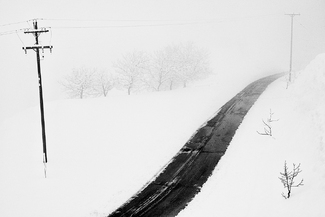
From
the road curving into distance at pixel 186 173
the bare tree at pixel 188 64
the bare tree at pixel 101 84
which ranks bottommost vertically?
the road curving into distance at pixel 186 173

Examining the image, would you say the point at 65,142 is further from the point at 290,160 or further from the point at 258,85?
the point at 258,85

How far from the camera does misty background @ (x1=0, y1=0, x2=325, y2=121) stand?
7925cm

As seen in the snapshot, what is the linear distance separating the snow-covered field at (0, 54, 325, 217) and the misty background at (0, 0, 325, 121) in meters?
22.9

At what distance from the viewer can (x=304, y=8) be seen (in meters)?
118

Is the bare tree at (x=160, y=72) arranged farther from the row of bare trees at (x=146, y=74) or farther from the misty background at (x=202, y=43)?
the misty background at (x=202, y=43)

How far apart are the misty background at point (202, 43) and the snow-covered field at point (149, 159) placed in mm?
22879

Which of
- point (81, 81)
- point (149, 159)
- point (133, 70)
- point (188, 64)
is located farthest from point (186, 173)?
point (188, 64)

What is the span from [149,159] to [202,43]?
105229 mm

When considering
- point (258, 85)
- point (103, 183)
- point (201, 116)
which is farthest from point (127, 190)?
point (258, 85)

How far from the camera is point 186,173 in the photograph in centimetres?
1769

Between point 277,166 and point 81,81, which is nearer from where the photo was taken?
point 277,166

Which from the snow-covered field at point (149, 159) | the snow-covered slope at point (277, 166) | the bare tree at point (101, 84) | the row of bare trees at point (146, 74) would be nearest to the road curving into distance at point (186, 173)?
the snow-covered field at point (149, 159)

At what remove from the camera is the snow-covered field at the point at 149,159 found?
512 inches

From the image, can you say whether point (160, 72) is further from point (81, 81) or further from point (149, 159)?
point (149, 159)
